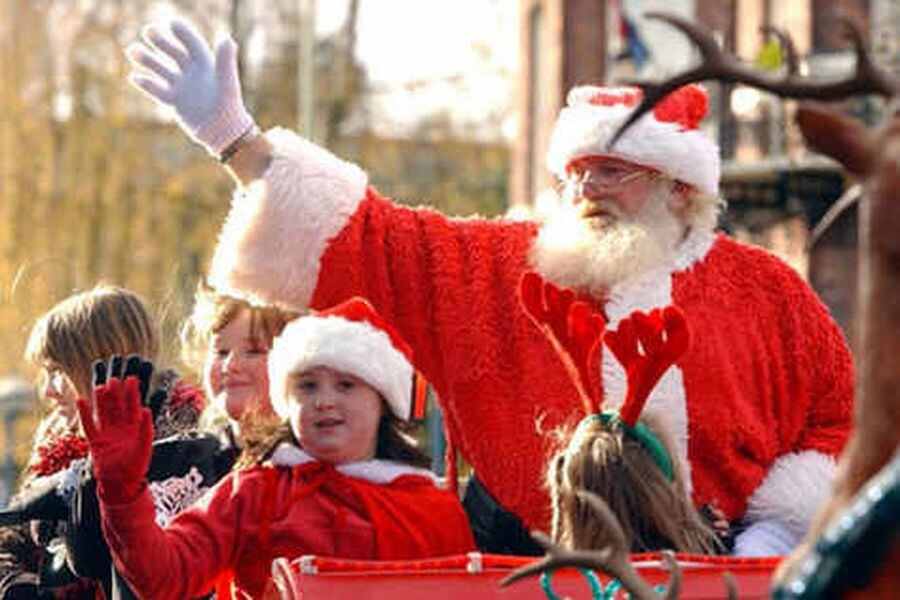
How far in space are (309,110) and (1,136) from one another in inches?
195

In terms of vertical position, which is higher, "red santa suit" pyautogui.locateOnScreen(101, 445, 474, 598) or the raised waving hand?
the raised waving hand

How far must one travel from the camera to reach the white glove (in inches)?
181

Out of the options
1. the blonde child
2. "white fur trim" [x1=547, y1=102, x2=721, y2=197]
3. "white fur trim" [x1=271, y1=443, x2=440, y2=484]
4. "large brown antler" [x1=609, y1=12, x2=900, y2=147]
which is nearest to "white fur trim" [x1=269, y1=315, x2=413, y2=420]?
"white fur trim" [x1=271, y1=443, x2=440, y2=484]

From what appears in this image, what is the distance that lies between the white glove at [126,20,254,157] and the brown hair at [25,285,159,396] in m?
0.50

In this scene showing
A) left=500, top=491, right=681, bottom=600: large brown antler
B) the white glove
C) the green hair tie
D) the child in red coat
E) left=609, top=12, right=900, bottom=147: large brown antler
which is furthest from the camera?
the white glove

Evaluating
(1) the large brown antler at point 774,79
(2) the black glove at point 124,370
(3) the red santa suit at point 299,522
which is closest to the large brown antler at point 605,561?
(1) the large brown antler at point 774,79

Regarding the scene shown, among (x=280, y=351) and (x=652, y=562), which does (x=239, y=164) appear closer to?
(x=280, y=351)

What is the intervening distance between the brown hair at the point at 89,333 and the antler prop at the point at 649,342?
1.33 m

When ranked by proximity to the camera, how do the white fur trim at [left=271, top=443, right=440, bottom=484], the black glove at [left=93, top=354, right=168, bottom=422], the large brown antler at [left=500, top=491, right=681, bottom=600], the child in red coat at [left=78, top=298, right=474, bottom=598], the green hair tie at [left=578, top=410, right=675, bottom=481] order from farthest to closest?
1. the white fur trim at [left=271, top=443, right=440, bottom=484]
2. the green hair tie at [left=578, top=410, right=675, bottom=481]
3. the child in red coat at [left=78, top=298, right=474, bottom=598]
4. the black glove at [left=93, top=354, right=168, bottom=422]
5. the large brown antler at [left=500, top=491, right=681, bottom=600]

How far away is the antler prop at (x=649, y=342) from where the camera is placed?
12.9 ft

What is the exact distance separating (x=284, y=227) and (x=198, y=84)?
345mm

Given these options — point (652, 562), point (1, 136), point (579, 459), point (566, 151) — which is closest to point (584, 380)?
point (579, 459)

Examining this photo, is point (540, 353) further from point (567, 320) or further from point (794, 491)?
point (567, 320)

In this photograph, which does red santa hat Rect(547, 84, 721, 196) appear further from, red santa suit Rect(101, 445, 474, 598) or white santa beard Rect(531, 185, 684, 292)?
red santa suit Rect(101, 445, 474, 598)
